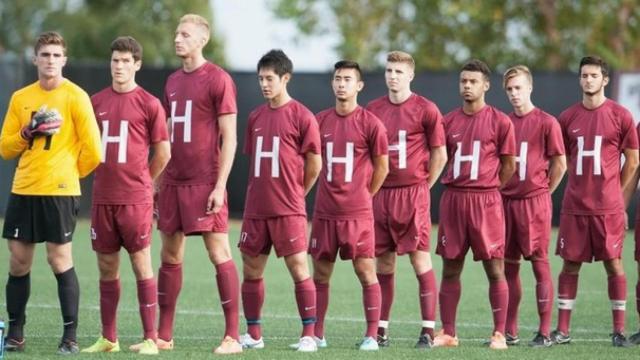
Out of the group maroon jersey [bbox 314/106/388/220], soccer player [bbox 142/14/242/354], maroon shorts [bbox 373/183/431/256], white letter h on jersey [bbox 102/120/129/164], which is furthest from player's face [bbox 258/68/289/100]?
maroon shorts [bbox 373/183/431/256]

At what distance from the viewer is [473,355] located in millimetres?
9117

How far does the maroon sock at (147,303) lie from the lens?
8.82 metres

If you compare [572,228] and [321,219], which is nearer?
[321,219]

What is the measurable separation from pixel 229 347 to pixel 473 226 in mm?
2094

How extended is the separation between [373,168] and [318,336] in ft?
4.11

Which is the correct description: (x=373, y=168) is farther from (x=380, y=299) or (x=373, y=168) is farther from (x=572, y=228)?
(x=572, y=228)

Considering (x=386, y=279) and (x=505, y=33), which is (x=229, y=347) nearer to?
(x=386, y=279)

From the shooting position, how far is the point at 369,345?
9273 mm

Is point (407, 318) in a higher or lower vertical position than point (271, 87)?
lower

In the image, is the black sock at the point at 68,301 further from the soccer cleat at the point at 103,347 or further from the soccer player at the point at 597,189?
the soccer player at the point at 597,189

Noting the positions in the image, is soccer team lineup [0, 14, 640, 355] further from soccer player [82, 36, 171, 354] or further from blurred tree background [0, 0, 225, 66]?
blurred tree background [0, 0, 225, 66]

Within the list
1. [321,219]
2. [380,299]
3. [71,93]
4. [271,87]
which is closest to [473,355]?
[380,299]

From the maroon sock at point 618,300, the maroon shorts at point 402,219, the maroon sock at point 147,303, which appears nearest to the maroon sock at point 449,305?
Answer: the maroon shorts at point 402,219

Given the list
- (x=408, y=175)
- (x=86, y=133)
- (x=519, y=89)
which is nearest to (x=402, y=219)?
(x=408, y=175)
